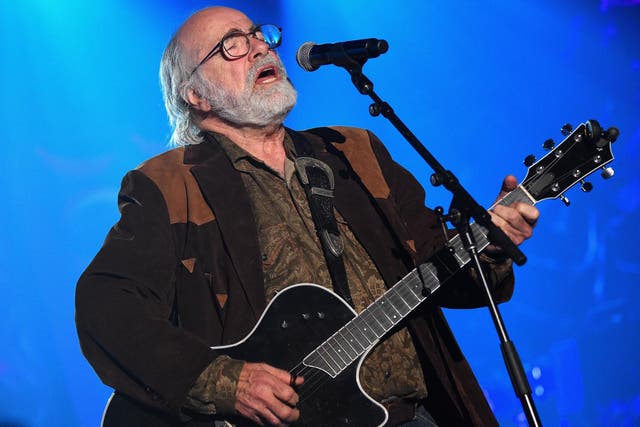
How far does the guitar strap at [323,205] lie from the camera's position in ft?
8.27

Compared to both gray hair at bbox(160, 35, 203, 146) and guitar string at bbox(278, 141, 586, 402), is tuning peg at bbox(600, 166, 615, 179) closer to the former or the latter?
guitar string at bbox(278, 141, 586, 402)

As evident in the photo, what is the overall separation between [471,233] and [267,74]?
1.18 metres

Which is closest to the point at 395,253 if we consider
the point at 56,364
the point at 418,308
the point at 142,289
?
the point at 418,308

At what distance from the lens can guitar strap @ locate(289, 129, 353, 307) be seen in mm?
2520

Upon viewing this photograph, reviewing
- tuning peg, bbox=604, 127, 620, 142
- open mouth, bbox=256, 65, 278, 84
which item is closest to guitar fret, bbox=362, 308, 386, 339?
tuning peg, bbox=604, 127, 620, 142

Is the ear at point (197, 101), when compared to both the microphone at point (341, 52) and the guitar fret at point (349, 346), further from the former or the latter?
the guitar fret at point (349, 346)

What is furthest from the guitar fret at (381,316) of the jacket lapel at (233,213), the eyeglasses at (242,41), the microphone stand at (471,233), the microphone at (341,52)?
the eyeglasses at (242,41)

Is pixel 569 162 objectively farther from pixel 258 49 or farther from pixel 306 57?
pixel 258 49

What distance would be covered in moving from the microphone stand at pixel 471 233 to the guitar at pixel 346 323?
0.25 m

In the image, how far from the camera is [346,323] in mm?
2396

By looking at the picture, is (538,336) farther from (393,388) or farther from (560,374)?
(393,388)

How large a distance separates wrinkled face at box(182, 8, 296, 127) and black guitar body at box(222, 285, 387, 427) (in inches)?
29.3

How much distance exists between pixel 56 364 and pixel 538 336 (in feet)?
7.93

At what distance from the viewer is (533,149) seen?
14.3 feet
